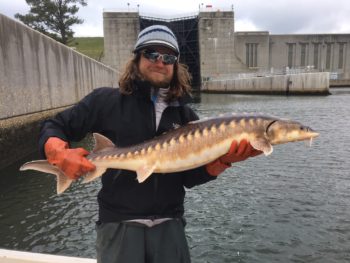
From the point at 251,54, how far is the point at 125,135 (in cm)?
7448

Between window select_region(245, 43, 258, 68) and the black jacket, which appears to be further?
window select_region(245, 43, 258, 68)

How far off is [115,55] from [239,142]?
6348cm

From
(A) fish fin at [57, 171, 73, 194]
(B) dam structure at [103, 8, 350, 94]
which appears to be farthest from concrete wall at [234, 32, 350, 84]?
(A) fish fin at [57, 171, 73, 194]

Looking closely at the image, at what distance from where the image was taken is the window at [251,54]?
7415 cm

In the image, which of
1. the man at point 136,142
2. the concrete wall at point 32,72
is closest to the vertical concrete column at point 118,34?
the concrete wall at point 32,72

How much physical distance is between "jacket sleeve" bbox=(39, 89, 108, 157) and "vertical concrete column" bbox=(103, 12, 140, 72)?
61806 mm

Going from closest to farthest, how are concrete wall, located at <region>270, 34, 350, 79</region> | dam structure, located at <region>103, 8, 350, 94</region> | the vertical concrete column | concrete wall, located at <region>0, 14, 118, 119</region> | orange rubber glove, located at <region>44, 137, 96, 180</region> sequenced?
1. orange rubber glove, located at <region>44, 137, 96, 180</region>
2. concrete wall, located at <region>0, 14, 118, 119</region>
3. dam structure, located at <region>103, 8, 350, 94</region>
4. the vertical concrete column
5. concrete wall, located at <region>270, 34, 350, 79</region>

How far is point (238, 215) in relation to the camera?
822cm

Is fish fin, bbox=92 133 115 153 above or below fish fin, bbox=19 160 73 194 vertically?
above

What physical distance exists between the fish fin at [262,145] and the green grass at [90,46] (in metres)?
64.1

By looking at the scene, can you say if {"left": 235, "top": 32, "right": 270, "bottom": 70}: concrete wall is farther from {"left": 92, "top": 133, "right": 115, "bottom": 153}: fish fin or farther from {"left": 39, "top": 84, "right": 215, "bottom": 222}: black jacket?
{"left": 92, "top": 133, "right": 115, "bottom": 153}: fish fin

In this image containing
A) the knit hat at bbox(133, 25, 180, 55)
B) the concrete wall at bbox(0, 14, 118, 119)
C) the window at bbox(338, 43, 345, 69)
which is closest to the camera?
the knit hat at bbox(133, 25, 180, 55)

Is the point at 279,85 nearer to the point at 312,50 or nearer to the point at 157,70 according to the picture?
the point at 312,50

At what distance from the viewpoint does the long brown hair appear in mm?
3000
